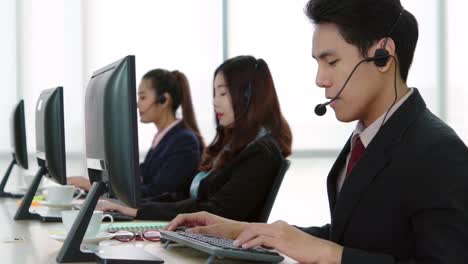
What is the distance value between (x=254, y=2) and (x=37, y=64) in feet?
4.78

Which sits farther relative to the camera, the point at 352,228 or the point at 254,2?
the point at 254,2

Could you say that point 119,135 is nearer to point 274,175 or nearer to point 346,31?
point 346,31

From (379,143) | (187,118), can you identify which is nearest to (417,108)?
(379,143)

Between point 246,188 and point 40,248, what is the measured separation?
0.78 meters

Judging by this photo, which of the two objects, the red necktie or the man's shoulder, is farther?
the red necktie

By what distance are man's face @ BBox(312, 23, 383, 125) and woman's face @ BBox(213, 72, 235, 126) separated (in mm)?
996

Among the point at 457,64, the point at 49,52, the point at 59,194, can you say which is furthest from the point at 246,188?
the point at 457,64

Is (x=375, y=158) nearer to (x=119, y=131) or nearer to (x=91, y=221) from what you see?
(x=119, y=131)

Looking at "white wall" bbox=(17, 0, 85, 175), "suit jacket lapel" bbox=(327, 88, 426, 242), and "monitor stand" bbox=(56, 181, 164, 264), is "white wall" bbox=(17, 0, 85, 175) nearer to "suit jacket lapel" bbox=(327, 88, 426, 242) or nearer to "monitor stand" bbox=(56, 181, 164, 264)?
"monitor stand" bbox=(56, 181, 164, 264)

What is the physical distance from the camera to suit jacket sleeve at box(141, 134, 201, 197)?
2873mm

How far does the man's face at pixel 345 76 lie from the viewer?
4.39ft

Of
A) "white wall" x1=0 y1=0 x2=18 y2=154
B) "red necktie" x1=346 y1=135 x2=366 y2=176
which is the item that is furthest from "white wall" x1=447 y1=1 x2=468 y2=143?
"red necktie" x1=346 y1=135 x2=366 y2=176

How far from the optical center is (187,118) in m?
3.20

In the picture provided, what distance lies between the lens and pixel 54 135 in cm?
200
